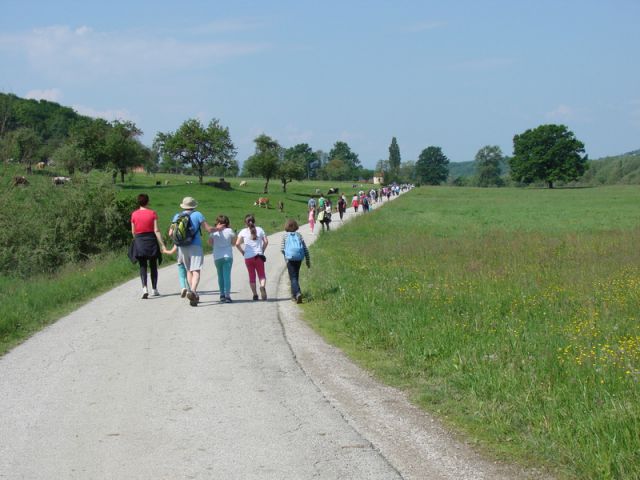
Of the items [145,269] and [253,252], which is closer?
[253,252]

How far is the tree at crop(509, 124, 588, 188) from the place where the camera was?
383ft

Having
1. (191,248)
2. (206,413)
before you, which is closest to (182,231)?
(191,248)

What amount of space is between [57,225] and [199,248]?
1225 cm

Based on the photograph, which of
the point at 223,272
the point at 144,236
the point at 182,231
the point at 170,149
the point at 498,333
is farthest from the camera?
the point at 170,149

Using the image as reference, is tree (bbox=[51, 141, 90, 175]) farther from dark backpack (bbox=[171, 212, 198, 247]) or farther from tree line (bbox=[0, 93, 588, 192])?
dark backpack (bbox=[171, 212, 198, 247])

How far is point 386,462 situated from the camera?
15.5ft

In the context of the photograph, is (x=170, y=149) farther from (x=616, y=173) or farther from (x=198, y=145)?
(x=616, y=173)

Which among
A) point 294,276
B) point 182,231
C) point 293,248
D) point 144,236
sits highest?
point 182,231

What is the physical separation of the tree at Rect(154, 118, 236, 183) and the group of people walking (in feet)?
240

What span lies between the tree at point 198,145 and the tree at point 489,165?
387ft

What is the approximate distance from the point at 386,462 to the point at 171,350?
4355mm

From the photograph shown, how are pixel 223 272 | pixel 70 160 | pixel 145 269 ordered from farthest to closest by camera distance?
pixel 70 160 → pixel 145 269 → pixel 223 272

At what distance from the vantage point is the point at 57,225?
22.5 metres

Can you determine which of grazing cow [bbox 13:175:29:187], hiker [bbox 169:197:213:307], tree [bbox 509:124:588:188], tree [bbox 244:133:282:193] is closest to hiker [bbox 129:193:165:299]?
hiker [bbox 169:197:213:307]
